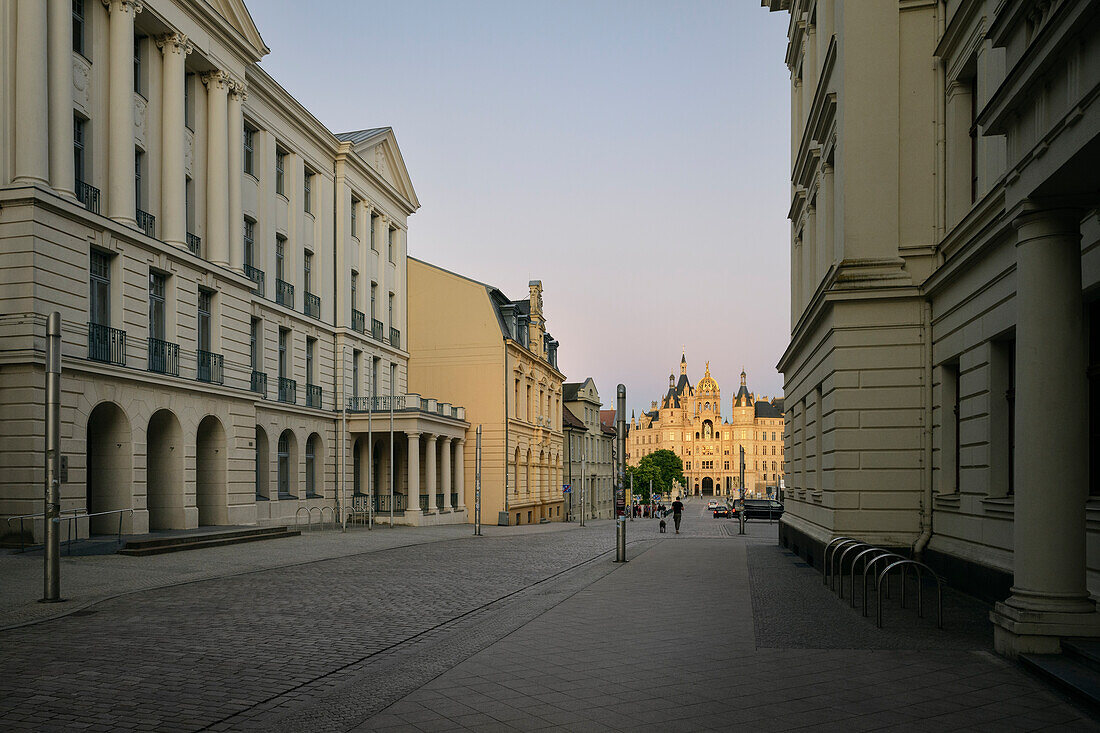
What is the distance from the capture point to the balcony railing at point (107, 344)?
78.5ft

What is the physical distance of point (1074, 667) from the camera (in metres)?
7.65

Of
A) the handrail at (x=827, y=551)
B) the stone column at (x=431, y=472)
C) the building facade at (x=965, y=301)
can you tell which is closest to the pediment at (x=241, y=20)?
the stone column at (x=431, y=472)

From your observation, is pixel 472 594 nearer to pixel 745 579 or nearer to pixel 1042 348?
pixel 745 579

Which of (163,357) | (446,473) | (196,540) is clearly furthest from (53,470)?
(446,473)

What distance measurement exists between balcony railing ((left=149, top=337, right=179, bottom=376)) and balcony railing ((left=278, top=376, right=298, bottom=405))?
8793 mm

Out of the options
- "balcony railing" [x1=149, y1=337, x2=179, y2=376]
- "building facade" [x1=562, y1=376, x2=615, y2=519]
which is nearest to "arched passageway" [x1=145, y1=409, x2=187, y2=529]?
"balcony railing" [x1=149, y1=337, x2=179, y2=376]

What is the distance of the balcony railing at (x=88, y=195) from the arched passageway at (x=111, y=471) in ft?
17.4

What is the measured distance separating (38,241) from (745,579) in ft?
58.3

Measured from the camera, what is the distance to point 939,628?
34.1 ft

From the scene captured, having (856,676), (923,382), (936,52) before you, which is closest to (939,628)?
(856,676)

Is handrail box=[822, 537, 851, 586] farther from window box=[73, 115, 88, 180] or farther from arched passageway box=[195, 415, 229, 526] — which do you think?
window box=[73, 115, 88, 180]

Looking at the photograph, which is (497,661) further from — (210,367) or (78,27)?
(210,367)

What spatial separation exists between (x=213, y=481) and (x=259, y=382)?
578 cm

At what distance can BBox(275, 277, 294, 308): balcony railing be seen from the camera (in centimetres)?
3662
